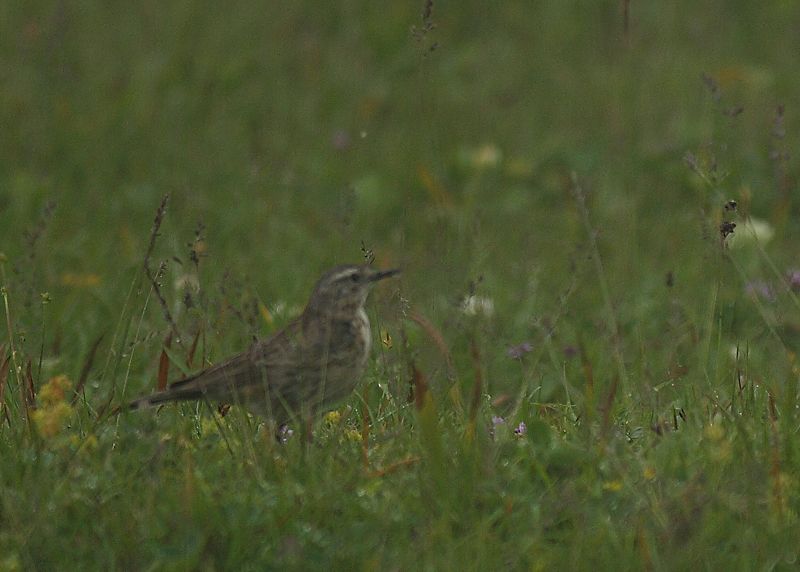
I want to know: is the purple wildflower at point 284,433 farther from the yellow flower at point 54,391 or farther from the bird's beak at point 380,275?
the yellow flower at point 54,391

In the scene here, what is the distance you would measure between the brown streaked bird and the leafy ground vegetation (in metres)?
0.11

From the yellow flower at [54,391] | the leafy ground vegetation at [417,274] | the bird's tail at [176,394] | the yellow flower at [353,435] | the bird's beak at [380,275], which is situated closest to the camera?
the leafy ground vegetation at [417,274]

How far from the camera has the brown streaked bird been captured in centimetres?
548

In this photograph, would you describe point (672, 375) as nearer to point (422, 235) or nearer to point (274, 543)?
point (274, 543)

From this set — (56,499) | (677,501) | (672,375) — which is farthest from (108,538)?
(672,375)

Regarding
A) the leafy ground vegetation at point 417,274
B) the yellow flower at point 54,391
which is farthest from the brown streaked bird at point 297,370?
the yellow flower at point 54,391

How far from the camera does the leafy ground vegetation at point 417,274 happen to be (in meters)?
4.50

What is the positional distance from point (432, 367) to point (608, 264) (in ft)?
13.1

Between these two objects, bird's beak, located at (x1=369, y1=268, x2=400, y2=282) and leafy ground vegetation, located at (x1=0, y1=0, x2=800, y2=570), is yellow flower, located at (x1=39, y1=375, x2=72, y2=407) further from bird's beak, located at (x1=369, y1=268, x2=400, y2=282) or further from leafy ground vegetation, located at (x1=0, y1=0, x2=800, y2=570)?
bird's beak, located at (x1=369, y1=268, x2=400, y2=282)

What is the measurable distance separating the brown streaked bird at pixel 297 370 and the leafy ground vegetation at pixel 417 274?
107 mm

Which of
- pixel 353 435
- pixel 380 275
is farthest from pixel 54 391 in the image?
pixel 380 275

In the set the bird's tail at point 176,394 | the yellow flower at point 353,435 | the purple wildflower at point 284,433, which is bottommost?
the purple wildflower at point 284,433

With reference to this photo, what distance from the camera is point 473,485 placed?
464 centimetres

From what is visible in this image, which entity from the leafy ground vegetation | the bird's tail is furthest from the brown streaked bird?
the leafy ground vegetation
